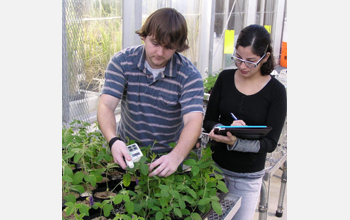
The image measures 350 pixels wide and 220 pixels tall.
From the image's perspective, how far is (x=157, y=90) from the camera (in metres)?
1.47

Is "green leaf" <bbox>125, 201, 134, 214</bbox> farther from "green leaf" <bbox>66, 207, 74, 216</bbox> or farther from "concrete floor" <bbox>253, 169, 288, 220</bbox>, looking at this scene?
"concrete floor" <bbox>253, 169, 288, 220</bbox>

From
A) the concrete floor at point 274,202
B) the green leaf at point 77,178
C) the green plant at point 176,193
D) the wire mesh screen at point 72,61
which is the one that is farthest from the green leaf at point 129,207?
the concrete floor at point 274,202

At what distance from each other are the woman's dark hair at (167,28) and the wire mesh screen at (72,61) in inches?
21.8

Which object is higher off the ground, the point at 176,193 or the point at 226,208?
the point at 176,193

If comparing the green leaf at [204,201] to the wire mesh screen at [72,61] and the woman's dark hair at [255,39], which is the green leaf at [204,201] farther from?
the wire mesh screen at [72,61]

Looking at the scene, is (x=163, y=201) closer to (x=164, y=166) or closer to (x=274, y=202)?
(x=164, y=166)

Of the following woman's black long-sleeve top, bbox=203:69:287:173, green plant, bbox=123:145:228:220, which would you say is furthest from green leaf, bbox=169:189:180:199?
woman's black long-sleeve top, bbox=203:69:287:173

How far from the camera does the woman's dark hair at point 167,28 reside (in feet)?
4.29

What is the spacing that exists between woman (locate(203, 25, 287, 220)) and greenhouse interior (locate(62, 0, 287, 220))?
50 millimetres

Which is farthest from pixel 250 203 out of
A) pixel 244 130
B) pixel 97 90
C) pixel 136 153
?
pixel 97 90

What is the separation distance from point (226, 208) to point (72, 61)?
1090 mm

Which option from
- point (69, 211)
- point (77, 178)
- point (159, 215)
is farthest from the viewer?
point (77, 178)

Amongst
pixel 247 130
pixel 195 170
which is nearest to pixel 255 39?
pixel 247 130

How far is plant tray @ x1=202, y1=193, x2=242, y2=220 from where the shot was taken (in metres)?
1.19
